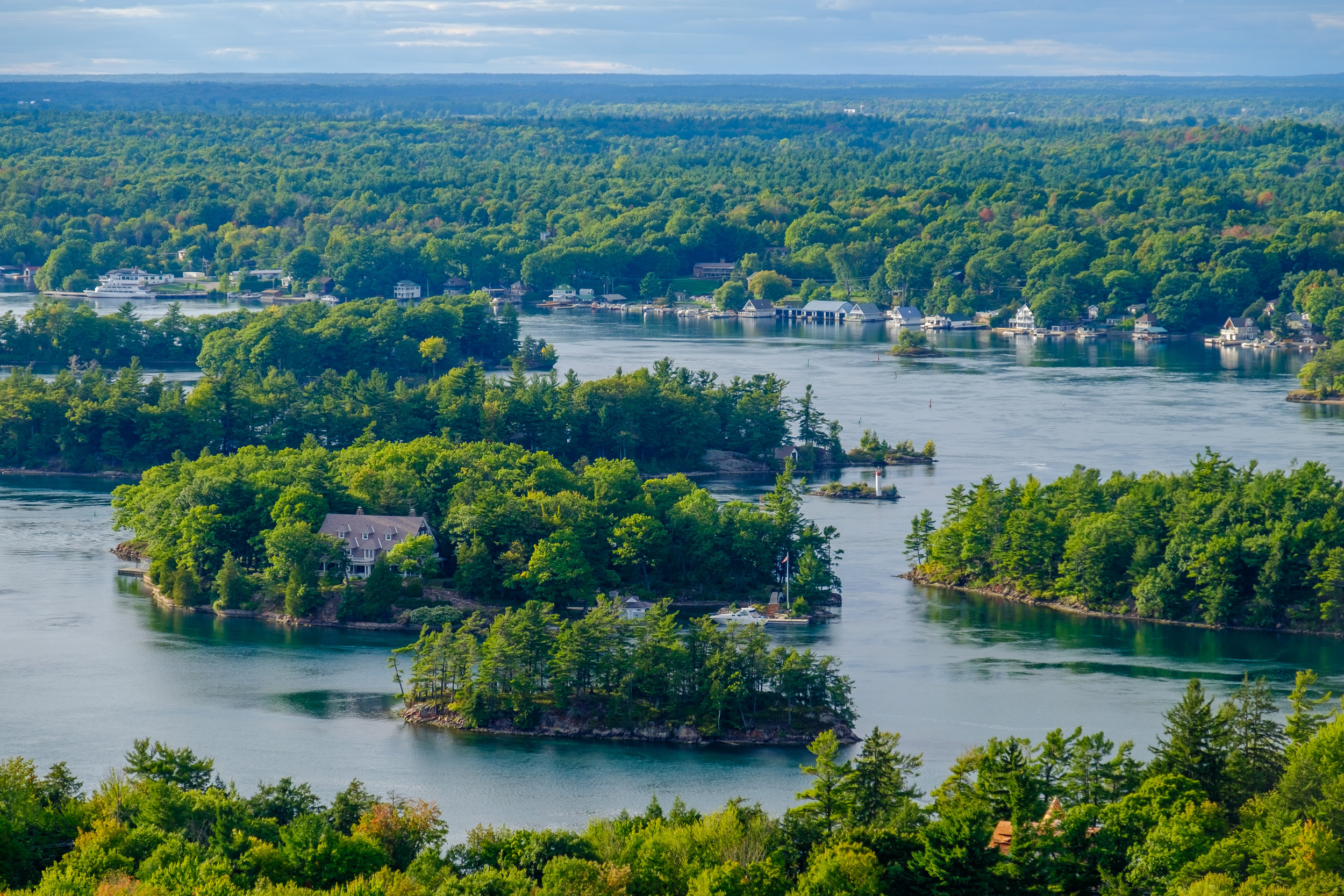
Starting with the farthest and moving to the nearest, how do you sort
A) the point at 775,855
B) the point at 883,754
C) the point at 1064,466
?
1. the point at 1064,466
2. the point at 883,754
3. the point at 775,855

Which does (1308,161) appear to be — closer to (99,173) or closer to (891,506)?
(99,173)

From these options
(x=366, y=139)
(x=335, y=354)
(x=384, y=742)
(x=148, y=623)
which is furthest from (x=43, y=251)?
(x=384, y=742)

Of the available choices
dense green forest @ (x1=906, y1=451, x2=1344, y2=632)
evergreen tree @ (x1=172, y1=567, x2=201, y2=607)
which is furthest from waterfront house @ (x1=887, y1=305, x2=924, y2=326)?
evergreen tree @ (x1=172, y1=567, x2=201, y2=607)

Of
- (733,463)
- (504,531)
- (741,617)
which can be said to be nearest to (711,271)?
(733,463)

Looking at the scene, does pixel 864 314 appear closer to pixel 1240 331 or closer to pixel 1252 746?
pixel 1240 331

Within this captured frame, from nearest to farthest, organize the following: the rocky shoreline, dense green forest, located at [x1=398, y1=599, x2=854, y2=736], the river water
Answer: the river water, the rocky shoreline, dense green forest, located at [x1=398, y1=599, x2=854, y2=736]

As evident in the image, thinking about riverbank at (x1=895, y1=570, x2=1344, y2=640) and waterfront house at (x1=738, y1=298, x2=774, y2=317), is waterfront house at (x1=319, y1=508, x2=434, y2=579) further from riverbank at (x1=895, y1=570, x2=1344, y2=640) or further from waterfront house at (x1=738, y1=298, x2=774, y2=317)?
waterfront house at (x1=738, y1=298, x2=774, y2=317)
